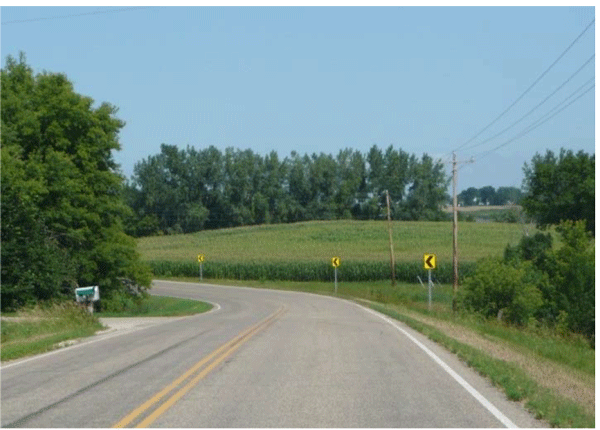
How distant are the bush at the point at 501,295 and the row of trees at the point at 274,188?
301ft

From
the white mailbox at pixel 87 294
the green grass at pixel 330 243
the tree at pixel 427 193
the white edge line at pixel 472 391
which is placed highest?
the tree at pixel 427 193

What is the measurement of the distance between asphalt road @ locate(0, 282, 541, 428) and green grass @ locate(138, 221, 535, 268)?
207 ft

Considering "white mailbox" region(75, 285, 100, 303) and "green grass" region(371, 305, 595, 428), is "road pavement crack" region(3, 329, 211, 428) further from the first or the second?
"white mailbox" region(75, 285, 100, 303)

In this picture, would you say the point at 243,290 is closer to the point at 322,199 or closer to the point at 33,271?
the point at 33,271

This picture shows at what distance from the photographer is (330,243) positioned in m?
110

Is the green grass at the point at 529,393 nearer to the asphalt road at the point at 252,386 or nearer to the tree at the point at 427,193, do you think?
the asphalt road at the point at 252,386

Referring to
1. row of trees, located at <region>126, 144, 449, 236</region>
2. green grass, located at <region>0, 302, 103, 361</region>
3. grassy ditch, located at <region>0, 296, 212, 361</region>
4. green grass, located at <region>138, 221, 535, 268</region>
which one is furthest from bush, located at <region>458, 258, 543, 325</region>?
row of trees, located at <region>126, 144, 449, 236</region>

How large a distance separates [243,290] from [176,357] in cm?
5633

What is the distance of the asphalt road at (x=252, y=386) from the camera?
36.4 feet

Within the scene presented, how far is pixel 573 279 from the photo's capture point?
186 feet

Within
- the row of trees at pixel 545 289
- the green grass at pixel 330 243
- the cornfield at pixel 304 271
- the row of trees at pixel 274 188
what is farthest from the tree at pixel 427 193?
the row of trees at pixel 545 289

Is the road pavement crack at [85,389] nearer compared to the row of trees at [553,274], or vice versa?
the road pavement crack at [85,389]

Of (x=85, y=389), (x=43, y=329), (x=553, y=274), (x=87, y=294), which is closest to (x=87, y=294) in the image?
(x=87, y=294)

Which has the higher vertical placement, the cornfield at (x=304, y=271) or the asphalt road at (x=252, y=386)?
the cornfield at (x=304, y=271)
